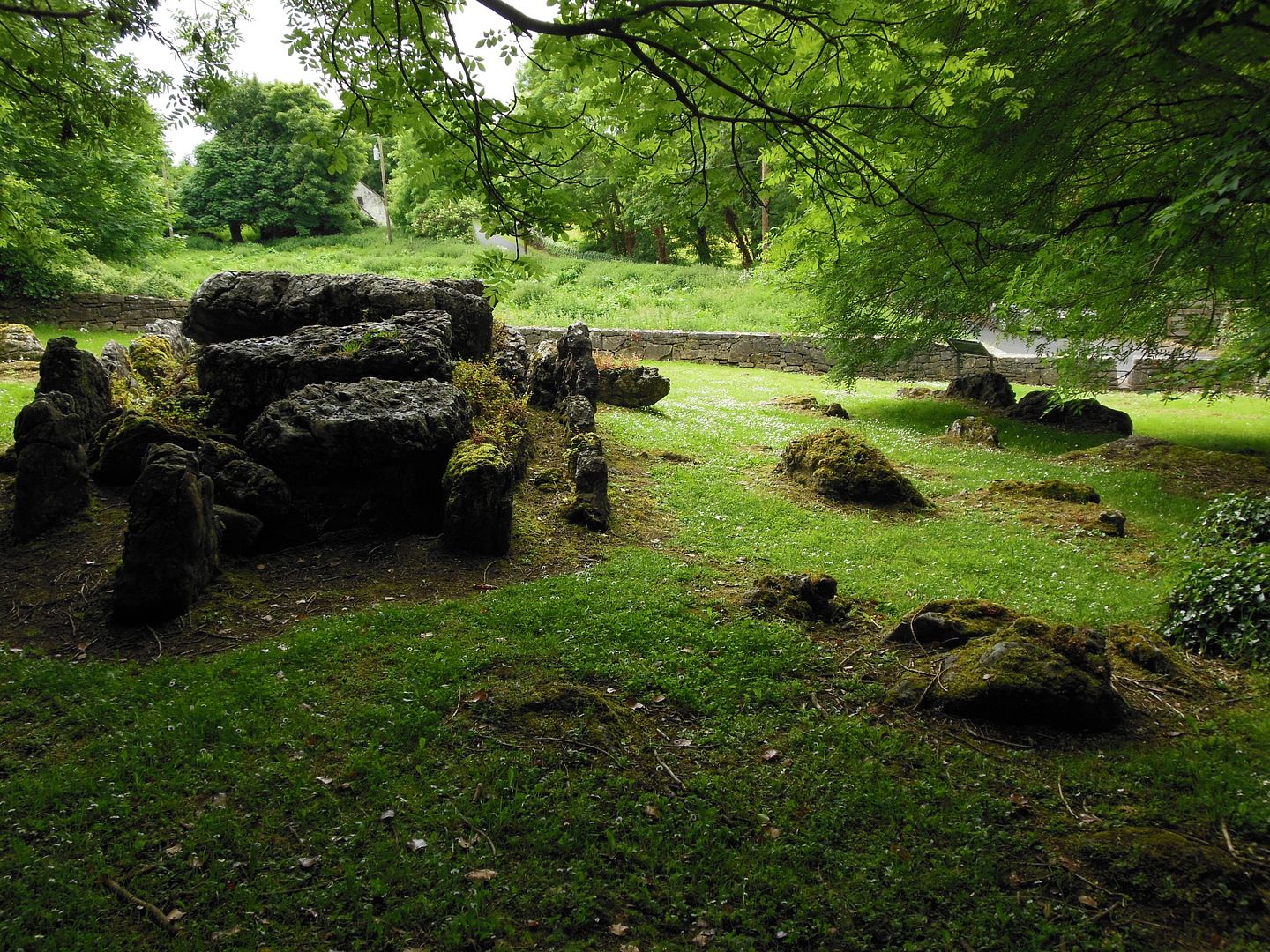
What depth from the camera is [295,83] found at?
4422 centimetres

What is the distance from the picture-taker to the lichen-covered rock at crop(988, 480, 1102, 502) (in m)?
11.4

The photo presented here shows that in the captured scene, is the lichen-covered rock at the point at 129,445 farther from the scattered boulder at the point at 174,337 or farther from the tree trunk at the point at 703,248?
the tree trunk at the point at 703,248

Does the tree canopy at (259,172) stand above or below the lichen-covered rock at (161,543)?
above

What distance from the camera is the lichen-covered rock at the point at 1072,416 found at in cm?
1695

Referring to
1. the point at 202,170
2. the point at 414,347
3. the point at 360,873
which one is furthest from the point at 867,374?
the point at 202,170

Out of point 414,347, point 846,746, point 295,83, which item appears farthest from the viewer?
point 295,83

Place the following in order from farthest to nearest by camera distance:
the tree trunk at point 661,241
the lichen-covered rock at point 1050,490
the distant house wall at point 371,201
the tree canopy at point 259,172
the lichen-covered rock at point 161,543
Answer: the distant house wall at point 371,201
the tree trunk at point 661,241
the tree canopy at point 259,172
the lichen-covered rock at point 1050,490
the lichen-covered rock at point 161,543

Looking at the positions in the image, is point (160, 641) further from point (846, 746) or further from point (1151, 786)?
point (1151, 786)

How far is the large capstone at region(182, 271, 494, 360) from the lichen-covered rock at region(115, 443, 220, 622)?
4.32 metres

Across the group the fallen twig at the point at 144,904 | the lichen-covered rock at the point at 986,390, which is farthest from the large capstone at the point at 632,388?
the fallen twig at the point at 144,904

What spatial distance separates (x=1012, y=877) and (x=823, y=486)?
26.3 feet

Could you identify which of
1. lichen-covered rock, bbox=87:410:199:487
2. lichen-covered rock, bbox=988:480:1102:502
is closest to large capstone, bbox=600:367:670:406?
lichen-covered rock, bbox=988:480:1102:502

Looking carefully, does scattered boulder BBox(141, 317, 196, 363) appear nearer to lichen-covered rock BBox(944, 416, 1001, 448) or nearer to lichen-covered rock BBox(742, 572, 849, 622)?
lichen-covered rock BBox(742, 572, 849, 622)

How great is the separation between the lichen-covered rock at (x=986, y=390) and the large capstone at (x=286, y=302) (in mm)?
16401
